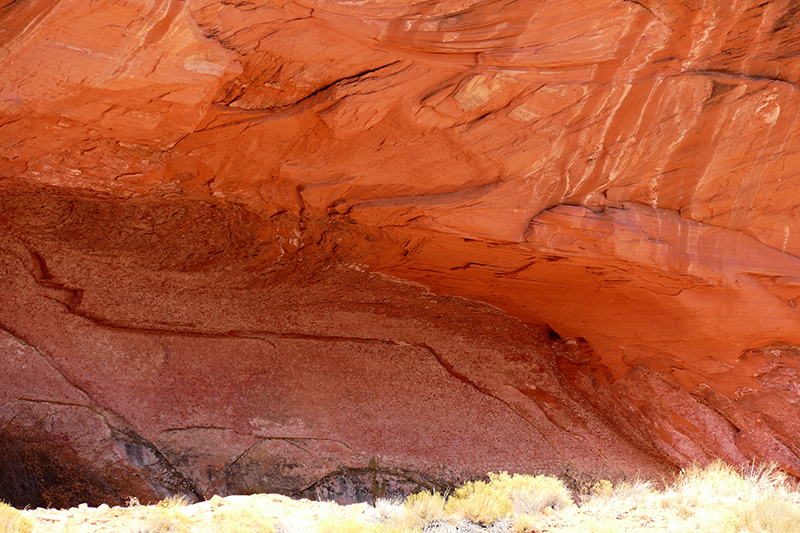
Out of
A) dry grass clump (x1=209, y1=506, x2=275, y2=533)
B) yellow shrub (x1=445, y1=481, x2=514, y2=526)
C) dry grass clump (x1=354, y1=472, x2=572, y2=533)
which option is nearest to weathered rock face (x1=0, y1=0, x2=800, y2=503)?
dry grass clump (x1=354, y1=472, x2=572, y2=533)

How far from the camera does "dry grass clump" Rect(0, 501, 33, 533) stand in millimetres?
2865

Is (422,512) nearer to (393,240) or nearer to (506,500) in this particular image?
(506,500)

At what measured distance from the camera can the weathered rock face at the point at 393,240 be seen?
3.55 meters

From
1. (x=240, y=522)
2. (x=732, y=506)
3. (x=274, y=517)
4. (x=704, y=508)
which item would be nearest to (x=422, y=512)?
(x=274, y=517)

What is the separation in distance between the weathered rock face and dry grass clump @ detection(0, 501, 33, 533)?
1.87 meters

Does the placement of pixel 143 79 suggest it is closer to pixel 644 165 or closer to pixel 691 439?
pixel 644 165

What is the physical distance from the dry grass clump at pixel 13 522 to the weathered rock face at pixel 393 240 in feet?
6.12

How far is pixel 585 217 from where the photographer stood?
4254 mm

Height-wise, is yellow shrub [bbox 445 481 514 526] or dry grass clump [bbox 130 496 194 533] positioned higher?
dry grass clump [bbox 130 496 194 533]

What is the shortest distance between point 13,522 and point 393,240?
10.6 feet

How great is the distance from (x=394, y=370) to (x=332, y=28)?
3537mm

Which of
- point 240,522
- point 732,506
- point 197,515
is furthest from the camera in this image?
point 732,506

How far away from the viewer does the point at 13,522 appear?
295 cm

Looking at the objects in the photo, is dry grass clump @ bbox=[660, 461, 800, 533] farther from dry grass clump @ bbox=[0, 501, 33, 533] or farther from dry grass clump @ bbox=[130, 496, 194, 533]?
dry grass clump @ bbox=[0, 501, 33, 533]
